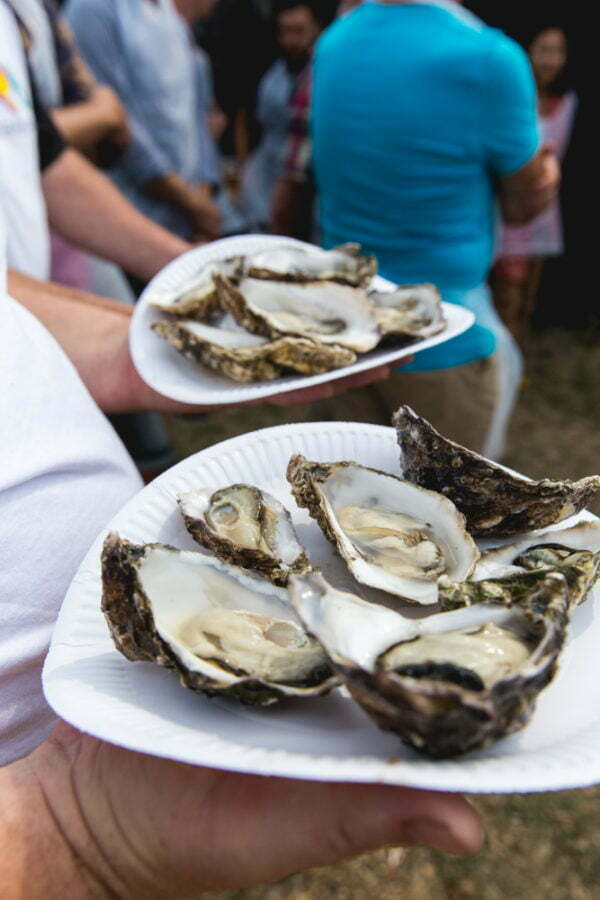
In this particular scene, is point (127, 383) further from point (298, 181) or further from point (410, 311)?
point (298, 181)

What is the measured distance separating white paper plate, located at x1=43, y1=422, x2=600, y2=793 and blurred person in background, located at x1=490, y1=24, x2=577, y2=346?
2577mm

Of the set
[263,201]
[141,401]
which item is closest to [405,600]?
[141,401]

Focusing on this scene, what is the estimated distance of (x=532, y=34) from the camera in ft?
9.68

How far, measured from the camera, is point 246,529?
82 centimetres

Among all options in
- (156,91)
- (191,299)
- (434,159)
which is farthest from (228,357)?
(156,91)

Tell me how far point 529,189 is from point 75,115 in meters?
1.24

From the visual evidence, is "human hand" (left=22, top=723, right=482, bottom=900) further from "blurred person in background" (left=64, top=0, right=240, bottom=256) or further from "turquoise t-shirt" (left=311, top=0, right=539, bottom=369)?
"blurred person in background" (left=64, top=0, right=240, bottom=256)

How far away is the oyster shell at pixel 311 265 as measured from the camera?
147cm

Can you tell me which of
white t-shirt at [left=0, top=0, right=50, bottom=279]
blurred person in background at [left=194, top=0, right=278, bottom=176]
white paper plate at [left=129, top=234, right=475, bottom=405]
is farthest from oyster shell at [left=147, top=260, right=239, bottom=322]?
blurred person in background at [left=194, top=0, right=278, bottom=176]

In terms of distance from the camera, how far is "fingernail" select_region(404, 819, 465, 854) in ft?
1.79

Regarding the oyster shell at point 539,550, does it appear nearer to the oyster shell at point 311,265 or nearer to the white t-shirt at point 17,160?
the oyster shell at point 311,265

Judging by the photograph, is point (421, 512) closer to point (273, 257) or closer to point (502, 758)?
point (502, 758)

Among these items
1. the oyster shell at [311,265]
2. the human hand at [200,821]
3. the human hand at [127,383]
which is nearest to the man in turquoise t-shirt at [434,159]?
the oyster shell at [311,265]

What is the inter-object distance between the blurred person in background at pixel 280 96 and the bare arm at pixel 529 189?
1377 mm
